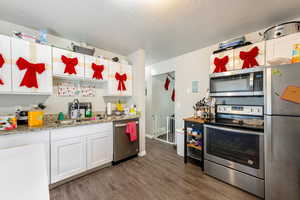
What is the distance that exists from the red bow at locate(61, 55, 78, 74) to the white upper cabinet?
70 cm

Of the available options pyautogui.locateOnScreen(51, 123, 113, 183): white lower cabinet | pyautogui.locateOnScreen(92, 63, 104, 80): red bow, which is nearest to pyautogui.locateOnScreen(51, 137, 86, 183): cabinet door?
pyautogui.locateOnScreen(51, 123, 113, 183): white lower cabinet

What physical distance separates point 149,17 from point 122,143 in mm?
2294

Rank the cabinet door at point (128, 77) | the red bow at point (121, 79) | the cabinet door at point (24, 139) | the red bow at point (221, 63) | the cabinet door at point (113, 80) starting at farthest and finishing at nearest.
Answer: the cabinet door at point (128, 77) < the red bow at point (121, 79) < the cabinet door at point (113, 80) < the red bow at point (221, 63) < the cabinet door at point (24, 139)

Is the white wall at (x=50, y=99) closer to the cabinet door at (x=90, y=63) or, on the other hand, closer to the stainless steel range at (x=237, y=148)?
the cabinet door at (x=90, y=63)

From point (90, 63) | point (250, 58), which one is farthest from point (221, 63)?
point (90, 63)

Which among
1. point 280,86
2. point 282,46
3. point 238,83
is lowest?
point 280,86

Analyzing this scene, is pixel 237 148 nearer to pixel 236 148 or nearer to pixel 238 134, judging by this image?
pixel 236 148

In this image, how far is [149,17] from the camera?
179 cm

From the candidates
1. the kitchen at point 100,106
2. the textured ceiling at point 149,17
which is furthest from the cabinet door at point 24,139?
the textured ceiling at point 149,17

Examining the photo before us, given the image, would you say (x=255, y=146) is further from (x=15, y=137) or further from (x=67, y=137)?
(x=15, y=137)

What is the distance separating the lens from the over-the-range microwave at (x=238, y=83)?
1754 mm

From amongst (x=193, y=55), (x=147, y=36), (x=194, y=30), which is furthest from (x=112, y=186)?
(x=193, y=55)

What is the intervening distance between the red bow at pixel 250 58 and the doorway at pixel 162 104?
87.8 inches

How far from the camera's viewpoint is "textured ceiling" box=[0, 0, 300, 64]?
1.55 metres
